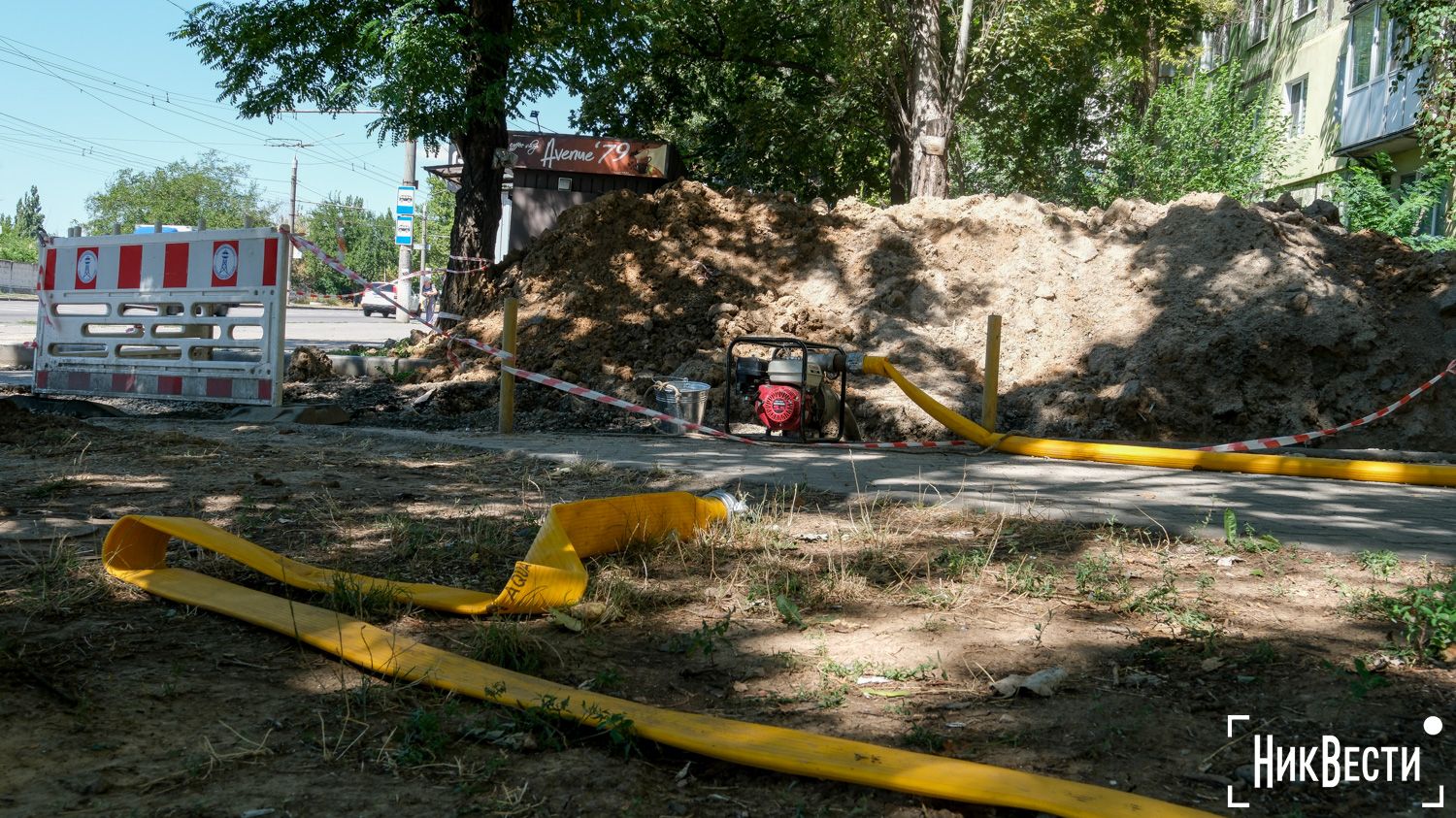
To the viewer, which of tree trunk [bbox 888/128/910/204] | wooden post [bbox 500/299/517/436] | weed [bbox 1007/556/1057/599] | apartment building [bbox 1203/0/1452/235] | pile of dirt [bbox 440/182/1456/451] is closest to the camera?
weed [bbox 1007/556/1057/599]

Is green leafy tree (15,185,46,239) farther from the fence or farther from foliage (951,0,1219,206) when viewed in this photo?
foliage (951,0,1219,206)

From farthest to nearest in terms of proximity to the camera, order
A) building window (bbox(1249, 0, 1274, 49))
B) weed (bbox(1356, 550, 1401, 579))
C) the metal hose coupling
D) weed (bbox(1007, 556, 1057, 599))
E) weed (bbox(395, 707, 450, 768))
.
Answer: building window (bbox(1249, 0, 1274, 49))
the metal hose coupling
weed (bbox(1356, 550, 1401, 579))
weed (bbox(1007, 556, 1057, 599))
weed (bbox(395, 707, 450, 768))

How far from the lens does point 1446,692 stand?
308 centimetres

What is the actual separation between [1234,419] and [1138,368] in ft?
3.38

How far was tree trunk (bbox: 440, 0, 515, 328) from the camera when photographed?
14438mm

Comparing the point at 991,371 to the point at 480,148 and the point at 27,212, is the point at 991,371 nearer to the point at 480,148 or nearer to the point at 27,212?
the point at 480,148

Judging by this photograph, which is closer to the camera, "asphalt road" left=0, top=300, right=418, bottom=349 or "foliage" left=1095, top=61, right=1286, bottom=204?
"asphalt road" left=0, top=300, right=418, bottom=349

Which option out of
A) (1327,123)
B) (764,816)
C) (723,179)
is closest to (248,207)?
(723,179)

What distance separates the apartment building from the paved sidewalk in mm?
17319

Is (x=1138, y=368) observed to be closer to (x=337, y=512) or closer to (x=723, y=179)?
(x=337, y=512)

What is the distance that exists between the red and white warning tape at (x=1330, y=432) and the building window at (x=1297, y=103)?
70.3 feet

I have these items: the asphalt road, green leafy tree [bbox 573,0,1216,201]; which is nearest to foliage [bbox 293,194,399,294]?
the asphalt road

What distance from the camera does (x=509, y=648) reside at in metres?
3.43

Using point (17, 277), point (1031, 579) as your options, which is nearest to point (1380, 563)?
point (1031, 579)
